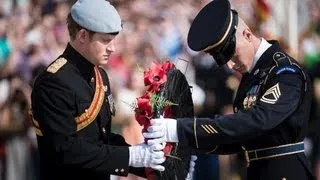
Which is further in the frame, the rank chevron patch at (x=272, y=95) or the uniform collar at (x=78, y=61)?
the uniform collar at (x=78, y=61)

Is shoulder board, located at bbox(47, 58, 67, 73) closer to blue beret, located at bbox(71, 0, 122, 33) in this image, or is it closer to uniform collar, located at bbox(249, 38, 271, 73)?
blue beret, located at bbox(71, 0, 122, 33)

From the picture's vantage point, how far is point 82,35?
552 cm

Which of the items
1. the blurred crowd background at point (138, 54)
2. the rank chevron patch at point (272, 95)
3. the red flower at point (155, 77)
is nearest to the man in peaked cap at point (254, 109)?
the rank chevron patch at point (272, 95)

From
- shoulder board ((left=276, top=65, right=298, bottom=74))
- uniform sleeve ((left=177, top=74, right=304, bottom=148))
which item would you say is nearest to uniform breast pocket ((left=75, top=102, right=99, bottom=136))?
uniform sleeve ((left=177, top=74, right=304, bottom=148))

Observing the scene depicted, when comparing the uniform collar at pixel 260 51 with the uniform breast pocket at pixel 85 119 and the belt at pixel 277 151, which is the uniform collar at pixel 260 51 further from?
the uniform breast pocket at pixel 85 119

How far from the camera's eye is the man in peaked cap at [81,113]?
5363 mm

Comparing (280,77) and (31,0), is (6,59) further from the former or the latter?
(280,77)

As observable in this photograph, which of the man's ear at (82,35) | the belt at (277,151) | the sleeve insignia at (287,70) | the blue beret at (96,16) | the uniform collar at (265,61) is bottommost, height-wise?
the belt at (277,151)

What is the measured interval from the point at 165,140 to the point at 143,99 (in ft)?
0.93

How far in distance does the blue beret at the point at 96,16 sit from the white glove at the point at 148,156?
2.18 feet

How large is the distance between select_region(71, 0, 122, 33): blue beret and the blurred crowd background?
3.30 meters

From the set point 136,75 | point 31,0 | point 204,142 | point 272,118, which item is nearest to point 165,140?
point 204,142

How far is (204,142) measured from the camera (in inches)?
211

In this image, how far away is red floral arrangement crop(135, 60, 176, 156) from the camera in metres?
5.37
